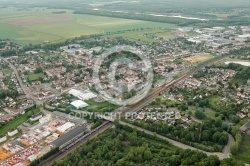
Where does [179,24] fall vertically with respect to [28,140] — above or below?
above

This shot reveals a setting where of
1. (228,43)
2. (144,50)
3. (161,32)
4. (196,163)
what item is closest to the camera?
(196,163)

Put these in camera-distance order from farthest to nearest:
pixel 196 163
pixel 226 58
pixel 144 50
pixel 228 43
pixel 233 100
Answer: pixel 228 43, pixel 144 50, pixel 226 58, pixel 233 100, pixel 196 163

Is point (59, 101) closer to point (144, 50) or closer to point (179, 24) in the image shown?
point (144, 50)

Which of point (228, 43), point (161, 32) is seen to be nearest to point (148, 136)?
point (228, 43)

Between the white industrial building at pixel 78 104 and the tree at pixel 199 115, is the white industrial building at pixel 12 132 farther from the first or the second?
the tree at pixel 199 115

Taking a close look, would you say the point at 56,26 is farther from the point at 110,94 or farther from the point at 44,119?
the point at 44,119

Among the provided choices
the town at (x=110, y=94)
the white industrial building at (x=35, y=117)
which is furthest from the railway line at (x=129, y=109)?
the white industrial building at (x=35, y=117)

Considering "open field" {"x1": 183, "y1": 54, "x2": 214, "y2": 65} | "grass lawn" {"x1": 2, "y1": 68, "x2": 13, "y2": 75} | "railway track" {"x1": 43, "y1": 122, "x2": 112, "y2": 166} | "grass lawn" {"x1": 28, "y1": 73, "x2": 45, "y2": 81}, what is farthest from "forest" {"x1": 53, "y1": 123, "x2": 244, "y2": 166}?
"grass lawn" {"x1": 2, "y1": 68, "x2": 13, "y2": 75}

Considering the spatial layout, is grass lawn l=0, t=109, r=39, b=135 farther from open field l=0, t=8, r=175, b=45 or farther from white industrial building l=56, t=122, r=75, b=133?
open field l=0, t=8, r=175, b=45

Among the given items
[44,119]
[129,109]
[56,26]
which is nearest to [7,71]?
[44,119]
